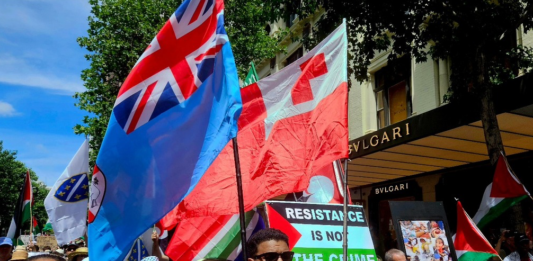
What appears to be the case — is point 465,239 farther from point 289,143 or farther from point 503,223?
point 503,223

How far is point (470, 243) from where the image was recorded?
6.45 metres

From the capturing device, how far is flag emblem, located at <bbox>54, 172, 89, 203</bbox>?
9.84 m

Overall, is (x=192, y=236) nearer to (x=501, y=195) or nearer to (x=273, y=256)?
(x=273, y=256)

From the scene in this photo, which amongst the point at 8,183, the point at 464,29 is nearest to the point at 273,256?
the point at 464,29

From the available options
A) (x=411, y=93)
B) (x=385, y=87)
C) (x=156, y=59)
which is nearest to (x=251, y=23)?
(x=385, y=87)

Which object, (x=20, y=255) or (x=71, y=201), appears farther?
(x=71, y=201)

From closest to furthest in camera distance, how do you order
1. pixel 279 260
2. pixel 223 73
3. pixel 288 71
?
pixel 279 260 < pixel 223 73 < pixel 288 71

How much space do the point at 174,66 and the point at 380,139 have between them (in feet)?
33.2

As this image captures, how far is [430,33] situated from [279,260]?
23.0 ft

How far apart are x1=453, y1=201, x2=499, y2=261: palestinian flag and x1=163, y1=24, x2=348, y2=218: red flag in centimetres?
290

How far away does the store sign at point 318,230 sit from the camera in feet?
16.1

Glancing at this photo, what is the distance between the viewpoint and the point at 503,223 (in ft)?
40.1

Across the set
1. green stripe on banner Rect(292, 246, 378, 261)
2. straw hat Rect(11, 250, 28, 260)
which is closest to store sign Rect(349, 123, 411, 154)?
green stripe on banner Rect(292, 246, 378, 261)

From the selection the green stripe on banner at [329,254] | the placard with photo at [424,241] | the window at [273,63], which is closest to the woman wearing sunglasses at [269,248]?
the green stripe on banner at [329,254]
